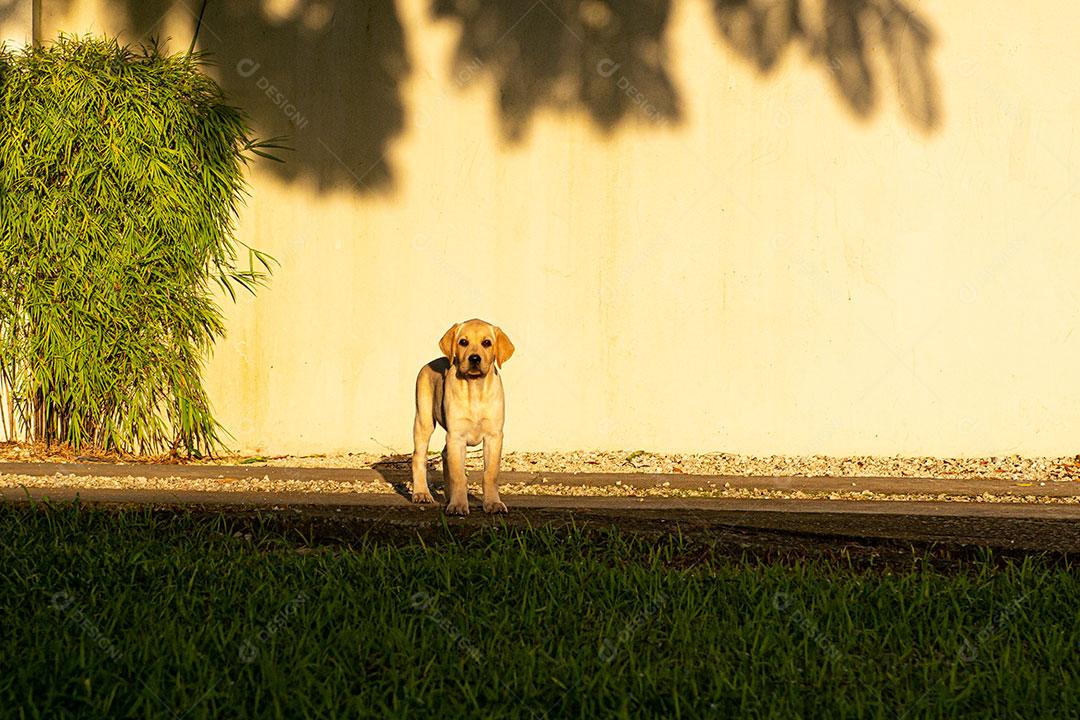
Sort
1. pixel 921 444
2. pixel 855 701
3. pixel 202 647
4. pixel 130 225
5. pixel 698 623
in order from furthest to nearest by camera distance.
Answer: pixel 921 444, pixel 130 225, pixel 698 623, pixel 202 647, pixel 855 701

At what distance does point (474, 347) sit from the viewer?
5707mm

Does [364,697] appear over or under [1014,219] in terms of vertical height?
under

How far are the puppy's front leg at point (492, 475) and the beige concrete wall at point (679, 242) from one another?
135 inches

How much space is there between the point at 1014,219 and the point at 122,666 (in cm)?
723

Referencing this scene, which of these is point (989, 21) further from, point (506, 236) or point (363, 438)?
point (363, 438)

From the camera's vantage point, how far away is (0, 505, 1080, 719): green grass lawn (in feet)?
10.7

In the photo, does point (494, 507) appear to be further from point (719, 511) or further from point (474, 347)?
point (719, 511)

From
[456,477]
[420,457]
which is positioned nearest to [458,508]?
[456,477]

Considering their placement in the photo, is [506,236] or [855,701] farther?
[506,236]

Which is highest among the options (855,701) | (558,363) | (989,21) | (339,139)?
(989,21)

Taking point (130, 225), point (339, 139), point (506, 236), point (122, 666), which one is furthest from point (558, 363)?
point (122, 666)

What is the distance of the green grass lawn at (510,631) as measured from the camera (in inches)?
129

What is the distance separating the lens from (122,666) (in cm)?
347

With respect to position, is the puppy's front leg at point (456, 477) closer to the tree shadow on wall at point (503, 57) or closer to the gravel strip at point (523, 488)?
the gravel strip at point (523, 488)
